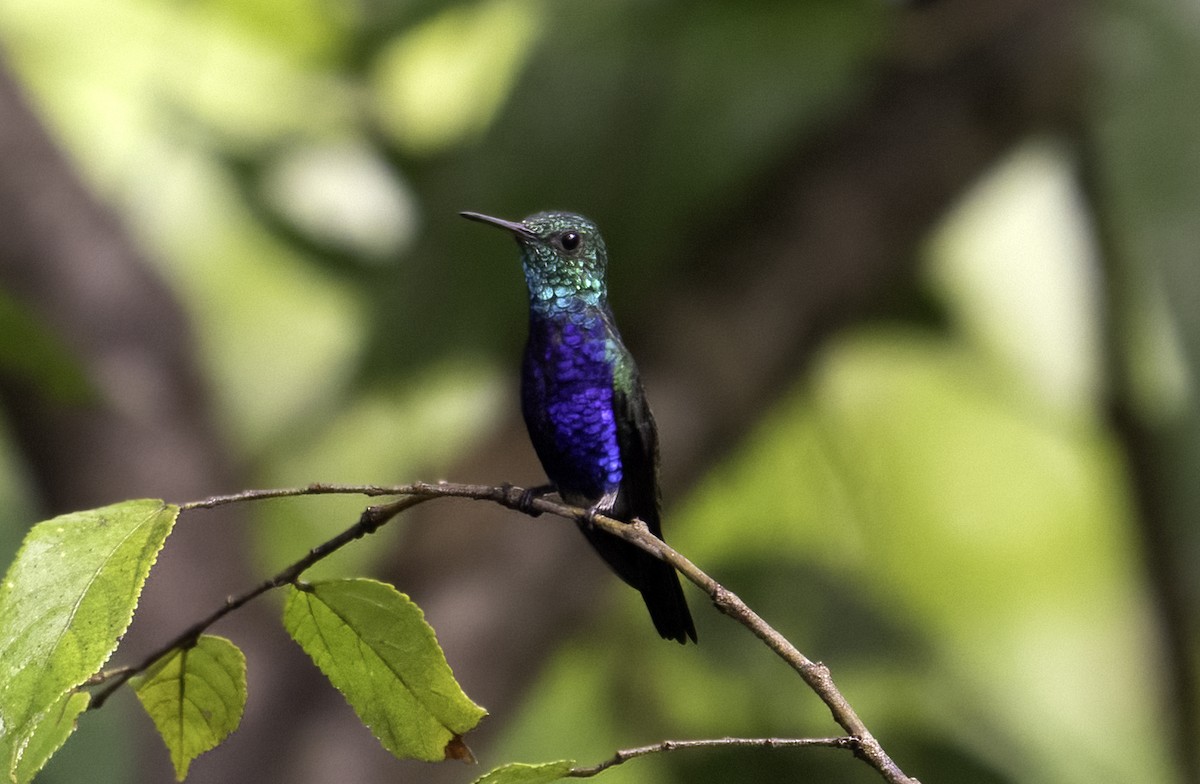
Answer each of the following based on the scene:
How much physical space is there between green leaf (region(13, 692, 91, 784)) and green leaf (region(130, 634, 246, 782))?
0.06 m

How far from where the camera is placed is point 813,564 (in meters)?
1.48

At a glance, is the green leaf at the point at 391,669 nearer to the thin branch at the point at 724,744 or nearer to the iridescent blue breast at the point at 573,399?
the thin branch at the point at 724,744

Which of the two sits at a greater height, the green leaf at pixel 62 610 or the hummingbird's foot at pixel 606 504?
the hummingbird's foot at pixel 606 504

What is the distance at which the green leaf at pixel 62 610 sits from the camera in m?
0.42

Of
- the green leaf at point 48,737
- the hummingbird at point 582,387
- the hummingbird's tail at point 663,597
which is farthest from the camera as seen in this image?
the hummingbird at point 582,387

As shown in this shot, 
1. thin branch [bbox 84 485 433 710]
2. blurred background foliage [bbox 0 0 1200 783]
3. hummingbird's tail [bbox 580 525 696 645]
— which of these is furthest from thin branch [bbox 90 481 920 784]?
blurred background foliage [bbox 0 0 1200 783]

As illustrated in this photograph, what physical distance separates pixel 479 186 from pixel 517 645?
49cm

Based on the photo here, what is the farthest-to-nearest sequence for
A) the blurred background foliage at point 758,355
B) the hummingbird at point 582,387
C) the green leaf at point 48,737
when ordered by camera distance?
1. the blurred background foliage at point 758,355
2. the hummingbird at point 582,387
3. the green leaf at point 48,737

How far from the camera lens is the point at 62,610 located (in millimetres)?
433

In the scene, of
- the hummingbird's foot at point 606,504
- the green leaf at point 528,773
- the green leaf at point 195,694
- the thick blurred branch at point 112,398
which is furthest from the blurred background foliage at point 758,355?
the green leaf at point 528,773

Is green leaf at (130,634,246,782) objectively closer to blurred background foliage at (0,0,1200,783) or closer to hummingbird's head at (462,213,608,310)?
hummingbird's head at (462,213,608,310)

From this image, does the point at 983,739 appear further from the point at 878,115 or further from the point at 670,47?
the point at 670,47

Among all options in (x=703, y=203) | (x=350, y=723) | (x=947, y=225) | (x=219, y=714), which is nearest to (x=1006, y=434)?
(x=947, y=225)

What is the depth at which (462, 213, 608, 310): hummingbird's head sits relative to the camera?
0.78 metres
